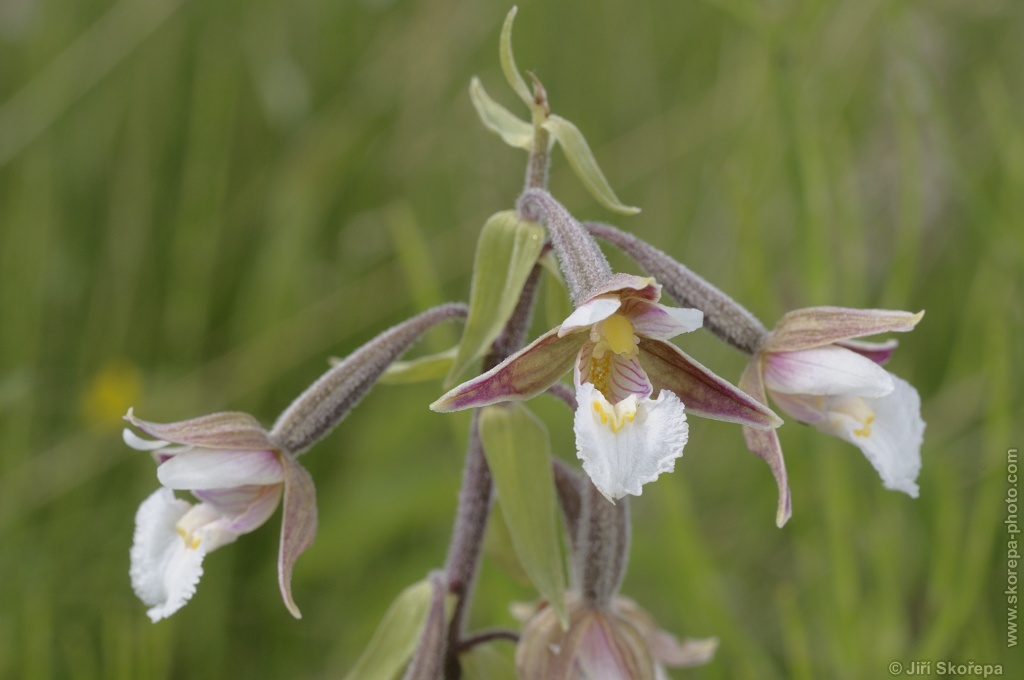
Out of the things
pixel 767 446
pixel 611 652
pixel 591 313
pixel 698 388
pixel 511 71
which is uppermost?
pixel 511 71

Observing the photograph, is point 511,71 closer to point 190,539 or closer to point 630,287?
point 630,287

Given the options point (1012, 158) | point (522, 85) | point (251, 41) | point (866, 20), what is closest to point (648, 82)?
point (866, 20)

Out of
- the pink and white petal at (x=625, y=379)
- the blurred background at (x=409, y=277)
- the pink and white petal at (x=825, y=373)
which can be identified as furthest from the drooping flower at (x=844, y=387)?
the blurred background at (x=409, y=277)

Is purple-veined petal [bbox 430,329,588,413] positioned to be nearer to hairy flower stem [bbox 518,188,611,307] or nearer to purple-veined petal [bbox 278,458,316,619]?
hairy flower stem [bbox 518,188,611,307]

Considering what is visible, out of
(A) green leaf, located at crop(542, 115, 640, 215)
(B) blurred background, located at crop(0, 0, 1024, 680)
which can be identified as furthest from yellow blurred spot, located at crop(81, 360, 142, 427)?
(A) green leaf, located at crop(542, 115, 640, 215)

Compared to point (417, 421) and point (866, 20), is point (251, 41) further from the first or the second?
point (866, 20)

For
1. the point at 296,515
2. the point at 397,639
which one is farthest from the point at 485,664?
the point at 296,515
